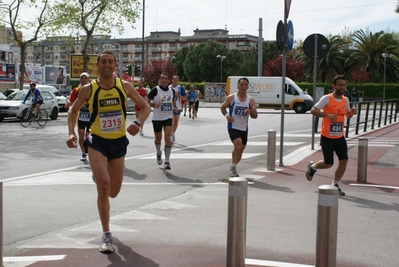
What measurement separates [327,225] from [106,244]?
2.16m

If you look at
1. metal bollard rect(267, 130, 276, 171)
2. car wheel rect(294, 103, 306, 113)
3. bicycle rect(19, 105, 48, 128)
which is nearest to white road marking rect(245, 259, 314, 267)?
metal bollard rect(267, 130, 276, 171)

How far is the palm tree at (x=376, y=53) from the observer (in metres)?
68.6

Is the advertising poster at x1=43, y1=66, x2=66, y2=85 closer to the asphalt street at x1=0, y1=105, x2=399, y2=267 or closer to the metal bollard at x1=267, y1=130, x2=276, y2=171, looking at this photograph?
the asphalt street at x1=0, y1=105, x2=399, y2=267

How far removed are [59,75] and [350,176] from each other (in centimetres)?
6557

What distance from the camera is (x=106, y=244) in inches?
214

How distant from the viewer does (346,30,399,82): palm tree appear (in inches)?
2702

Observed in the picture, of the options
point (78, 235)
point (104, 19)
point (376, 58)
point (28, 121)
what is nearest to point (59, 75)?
point (104, 19)

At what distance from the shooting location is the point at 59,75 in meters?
72.7

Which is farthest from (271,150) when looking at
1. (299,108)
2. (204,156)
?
(299,108)

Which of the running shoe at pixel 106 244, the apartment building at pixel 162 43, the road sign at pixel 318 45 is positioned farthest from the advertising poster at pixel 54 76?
the running shoe at pixel 106 244

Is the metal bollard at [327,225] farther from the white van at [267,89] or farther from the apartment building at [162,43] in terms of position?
the apartment building at [162,43]

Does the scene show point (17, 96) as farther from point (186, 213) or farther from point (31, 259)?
point (31, 259)

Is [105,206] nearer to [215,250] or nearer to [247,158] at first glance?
[215,250]

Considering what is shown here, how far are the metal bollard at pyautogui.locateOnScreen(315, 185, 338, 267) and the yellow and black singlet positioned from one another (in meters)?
2.33
